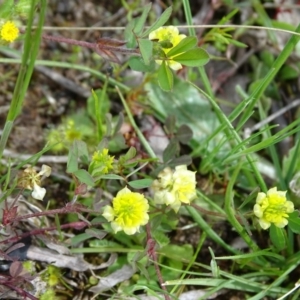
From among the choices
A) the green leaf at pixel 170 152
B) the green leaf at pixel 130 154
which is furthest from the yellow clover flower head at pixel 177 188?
the green leaf at pixel 170 152

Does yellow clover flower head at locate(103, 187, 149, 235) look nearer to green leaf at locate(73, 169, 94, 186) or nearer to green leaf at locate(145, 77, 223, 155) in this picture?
green leaf at locate(73, 169, 94, 186)

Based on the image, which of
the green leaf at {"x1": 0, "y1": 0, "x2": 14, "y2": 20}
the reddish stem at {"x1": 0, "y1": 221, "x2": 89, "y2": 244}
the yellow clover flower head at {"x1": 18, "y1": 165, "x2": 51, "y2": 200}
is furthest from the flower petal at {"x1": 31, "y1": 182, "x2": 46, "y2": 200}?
the green leaf at {"x1": 0, "y1": 0, "x2": 14, "y2": 20}

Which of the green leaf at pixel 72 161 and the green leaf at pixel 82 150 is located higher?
the green leaf at pixel 72 161

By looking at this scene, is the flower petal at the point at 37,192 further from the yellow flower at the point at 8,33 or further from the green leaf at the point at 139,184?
the yellow flower at the point at 8,33

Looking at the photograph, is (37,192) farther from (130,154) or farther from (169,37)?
(169,37)

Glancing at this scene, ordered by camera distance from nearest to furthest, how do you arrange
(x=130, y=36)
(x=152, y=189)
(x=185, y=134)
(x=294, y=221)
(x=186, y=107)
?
(x=294, y=221) < (x=130, y=36) < (x=152, y=189) < (x=185, y=134) < (x=186, y=107)

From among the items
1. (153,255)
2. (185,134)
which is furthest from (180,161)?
(153,255)

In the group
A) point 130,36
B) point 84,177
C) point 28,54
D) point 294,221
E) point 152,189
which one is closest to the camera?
point 28,54
